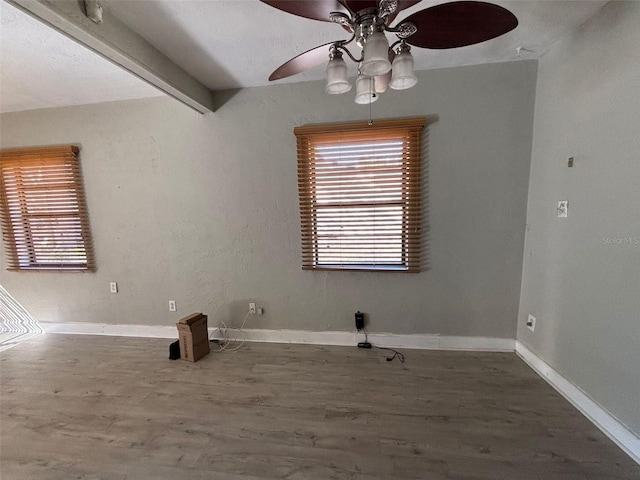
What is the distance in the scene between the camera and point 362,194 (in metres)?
2.39

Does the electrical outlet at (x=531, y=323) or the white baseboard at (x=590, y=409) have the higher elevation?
the electrical outlet at (x=531, y=323)

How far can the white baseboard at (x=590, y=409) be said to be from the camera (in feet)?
4.63

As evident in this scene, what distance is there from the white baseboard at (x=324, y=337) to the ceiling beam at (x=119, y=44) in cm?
233

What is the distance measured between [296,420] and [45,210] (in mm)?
3498

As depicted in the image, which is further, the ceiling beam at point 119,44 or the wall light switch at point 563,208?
the wall light switch at point 563,208

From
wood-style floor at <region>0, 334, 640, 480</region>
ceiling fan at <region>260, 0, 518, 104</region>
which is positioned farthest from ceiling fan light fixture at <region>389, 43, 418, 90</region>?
wood-style floor at <region>0, 334, 640, 480</region>

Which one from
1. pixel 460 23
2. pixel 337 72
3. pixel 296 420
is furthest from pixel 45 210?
pixel 460 23

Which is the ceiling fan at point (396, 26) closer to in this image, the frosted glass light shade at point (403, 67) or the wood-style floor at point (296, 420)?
the frosted glass light shade at point (403, 67)

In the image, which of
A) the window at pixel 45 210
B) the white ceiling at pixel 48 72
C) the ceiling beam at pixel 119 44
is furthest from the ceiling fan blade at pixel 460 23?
the window at pixel 45 210

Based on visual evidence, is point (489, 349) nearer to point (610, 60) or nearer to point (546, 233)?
point (546, 233)

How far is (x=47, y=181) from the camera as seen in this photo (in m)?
2.84

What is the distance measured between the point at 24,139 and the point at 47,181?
0.55 m

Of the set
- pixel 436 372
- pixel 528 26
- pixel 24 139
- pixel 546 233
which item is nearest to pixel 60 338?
pixel 24 139

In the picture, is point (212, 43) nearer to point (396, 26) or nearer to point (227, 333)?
point (396, 26)
